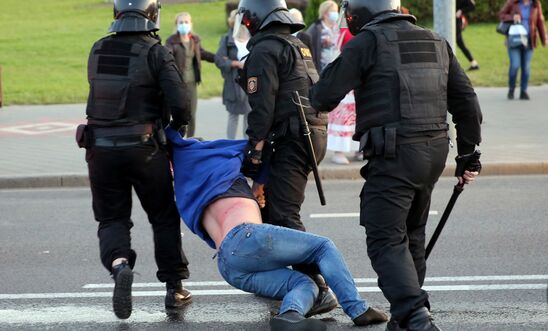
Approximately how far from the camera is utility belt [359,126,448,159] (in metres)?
5.12

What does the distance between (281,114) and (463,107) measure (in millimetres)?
1317

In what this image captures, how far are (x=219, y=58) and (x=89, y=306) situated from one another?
6.26m

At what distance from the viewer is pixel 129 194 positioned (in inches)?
245

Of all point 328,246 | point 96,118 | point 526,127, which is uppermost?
point 96,118

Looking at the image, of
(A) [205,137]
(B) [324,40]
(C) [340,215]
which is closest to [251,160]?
(C) [340,215]

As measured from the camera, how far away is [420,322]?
5.03 m

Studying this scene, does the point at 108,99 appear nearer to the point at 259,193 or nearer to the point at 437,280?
the point at 259,193

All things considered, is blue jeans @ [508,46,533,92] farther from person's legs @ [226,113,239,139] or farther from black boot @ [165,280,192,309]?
black boot @ [165,280,192,309]

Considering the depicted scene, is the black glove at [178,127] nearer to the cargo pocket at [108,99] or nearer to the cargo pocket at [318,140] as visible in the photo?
the cargo pocket at [108,99]

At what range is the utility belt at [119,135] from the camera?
6.01 metres

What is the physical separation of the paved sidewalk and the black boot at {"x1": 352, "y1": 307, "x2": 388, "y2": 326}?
575 cm

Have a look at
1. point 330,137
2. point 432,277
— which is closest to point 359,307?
point 432,277

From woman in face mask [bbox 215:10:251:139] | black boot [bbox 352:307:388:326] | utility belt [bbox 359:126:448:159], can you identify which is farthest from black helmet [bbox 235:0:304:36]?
woman in face mask [bbox 215:10:251:139]

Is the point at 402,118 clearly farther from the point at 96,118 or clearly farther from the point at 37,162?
the point at 37,162
